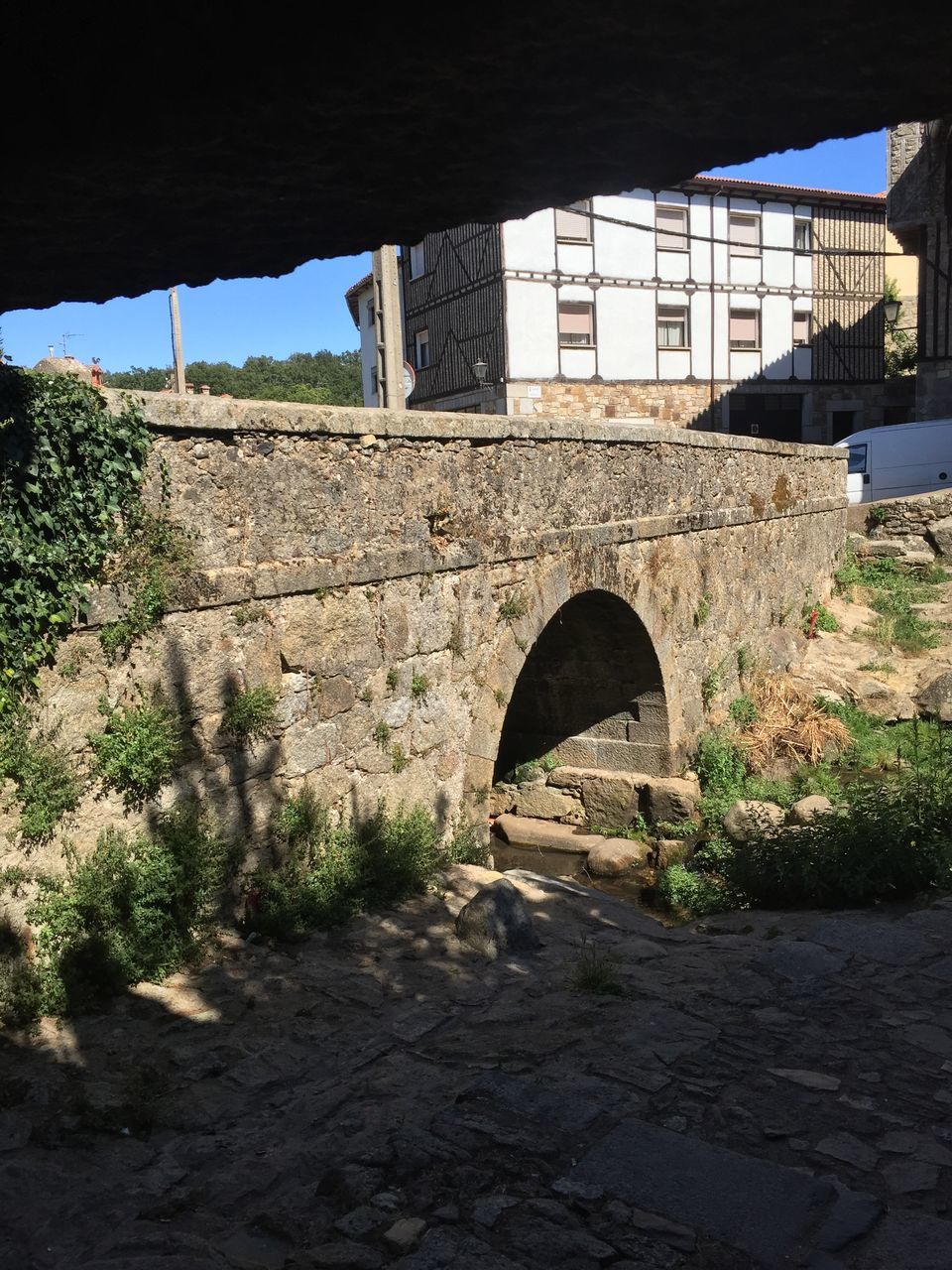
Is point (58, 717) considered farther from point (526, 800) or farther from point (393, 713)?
point (526, 800)

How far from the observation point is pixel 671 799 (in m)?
9.92

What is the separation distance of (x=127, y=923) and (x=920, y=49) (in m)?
4.39

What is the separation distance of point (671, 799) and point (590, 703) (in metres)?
1.25

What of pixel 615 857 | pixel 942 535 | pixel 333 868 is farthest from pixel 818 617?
pixel 333 868

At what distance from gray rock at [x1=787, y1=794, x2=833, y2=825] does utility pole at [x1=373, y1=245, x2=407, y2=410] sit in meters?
4.91

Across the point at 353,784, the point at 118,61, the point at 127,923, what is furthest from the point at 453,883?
the point at 118,61

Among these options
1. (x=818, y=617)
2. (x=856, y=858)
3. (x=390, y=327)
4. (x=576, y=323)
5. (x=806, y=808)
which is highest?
(x=576, y=323)

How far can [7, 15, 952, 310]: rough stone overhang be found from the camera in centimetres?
114

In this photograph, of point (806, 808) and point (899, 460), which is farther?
point (899, 460)

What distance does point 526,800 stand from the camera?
34.2 ft

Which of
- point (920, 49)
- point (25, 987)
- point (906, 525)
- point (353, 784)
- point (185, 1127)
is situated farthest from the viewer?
point (906, 525)

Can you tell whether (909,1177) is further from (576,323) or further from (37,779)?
(576,323)

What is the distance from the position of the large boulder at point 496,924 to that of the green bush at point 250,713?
1440mm

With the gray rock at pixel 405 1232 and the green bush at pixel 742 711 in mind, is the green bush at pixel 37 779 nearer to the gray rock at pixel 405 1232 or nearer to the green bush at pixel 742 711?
the gray rock at pixel 405 1232
